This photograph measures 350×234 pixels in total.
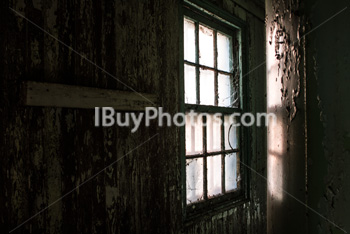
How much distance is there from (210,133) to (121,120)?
0.99 metres

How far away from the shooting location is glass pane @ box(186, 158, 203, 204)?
1.96 meters

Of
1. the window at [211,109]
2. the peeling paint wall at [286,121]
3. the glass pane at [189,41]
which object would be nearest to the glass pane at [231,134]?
the window at [211,109]

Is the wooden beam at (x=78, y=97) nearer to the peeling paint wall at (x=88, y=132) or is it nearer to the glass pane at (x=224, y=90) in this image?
the peeling paint wall at (x=88, y=132)

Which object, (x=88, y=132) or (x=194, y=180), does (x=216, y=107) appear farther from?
(x=88, y=132)

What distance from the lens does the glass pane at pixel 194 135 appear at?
196 centimetres

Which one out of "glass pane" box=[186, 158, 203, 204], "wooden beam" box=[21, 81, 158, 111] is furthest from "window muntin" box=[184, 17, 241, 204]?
"wooden beam" box=[21, 81, 158, 111]

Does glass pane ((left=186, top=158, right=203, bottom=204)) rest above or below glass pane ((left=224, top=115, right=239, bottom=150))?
below

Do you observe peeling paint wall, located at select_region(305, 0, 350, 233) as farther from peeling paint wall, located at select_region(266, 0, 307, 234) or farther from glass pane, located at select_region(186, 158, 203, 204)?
glass pane, located at select_region(186, 158, 203, 204)

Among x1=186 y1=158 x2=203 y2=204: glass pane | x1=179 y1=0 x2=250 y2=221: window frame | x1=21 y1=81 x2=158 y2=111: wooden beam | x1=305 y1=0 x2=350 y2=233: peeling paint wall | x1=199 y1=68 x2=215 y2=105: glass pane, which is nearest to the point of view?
x1=305 y1=0 x2=350 y2=233: peeling paint wall

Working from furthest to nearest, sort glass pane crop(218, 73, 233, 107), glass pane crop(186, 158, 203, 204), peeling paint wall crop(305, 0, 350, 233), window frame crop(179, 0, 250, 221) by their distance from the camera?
glass pane crop(218, 73, 233, 107) < glass pane crop(186, 158, 203, 204) < window frame crop(179, 0, 250, 221) < peeling paint wall crop(305, 0, 350, 233)

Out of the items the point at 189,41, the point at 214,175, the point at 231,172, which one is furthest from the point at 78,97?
the point at 231,172

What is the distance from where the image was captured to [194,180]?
2.00m

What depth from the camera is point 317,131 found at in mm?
473

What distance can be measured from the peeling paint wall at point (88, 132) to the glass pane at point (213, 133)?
469 millimetres
